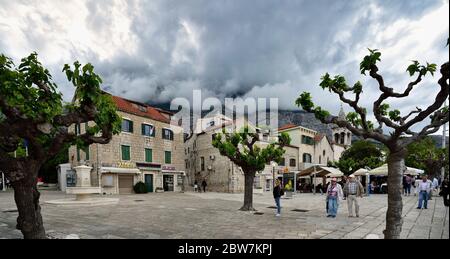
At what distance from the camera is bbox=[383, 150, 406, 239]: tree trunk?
5.22m

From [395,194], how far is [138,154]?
27.2m

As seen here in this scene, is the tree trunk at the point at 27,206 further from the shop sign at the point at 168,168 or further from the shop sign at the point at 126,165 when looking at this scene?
the shop sign at the point at 168,168

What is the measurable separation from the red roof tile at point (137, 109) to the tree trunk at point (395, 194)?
25.9m

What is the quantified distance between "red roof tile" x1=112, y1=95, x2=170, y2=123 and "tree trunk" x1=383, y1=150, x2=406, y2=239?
25902mm

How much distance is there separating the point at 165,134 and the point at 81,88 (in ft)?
91.3

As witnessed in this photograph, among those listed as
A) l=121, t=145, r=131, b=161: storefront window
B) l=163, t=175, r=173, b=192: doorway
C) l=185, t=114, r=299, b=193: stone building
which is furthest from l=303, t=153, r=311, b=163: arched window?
l=121, t=145, r=131, b=161: storefront window

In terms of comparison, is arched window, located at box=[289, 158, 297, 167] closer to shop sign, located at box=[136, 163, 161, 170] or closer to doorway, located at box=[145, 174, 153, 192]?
shop sign, located at box=[136, 163, 161, 170]

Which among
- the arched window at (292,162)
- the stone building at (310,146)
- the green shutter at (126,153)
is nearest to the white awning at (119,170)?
the green shutter at (126,153)

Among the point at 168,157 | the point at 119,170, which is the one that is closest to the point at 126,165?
the point at 119,170

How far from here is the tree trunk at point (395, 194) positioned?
5.22 metres
